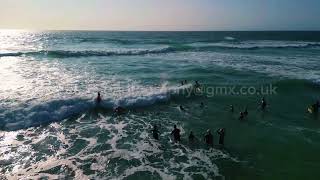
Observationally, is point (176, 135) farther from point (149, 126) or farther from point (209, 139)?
point (149, 126)

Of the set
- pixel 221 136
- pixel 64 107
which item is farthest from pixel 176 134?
pixel 64 107

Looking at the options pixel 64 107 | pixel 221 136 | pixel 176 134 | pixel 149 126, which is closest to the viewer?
pixel 221 136

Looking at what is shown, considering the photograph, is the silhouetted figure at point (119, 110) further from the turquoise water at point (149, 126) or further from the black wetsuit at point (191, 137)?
the black wetsuit at point (191, 137)

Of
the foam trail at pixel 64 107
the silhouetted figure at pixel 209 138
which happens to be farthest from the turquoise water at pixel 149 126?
the silhouetted figure at pixel 209 138

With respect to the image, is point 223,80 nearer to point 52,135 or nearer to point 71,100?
point 71,100

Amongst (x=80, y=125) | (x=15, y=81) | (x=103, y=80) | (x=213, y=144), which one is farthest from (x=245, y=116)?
(x=15, y=81)

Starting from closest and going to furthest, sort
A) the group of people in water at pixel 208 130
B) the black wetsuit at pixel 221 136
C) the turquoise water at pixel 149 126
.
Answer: the turquoise water at pixel 149 126, the black wetsuit at pixel 221 136, the group of people in water at pixel 208 130

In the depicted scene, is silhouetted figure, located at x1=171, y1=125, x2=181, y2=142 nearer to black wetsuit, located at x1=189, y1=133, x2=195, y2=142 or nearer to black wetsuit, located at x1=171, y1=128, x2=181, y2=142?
black wetsuit, located at x1=171, y1=128, x2=181, y2=142

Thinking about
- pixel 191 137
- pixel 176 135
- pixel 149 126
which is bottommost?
pixel 149 126

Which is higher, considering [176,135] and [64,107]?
[64,107]

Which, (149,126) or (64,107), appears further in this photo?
(64,107)

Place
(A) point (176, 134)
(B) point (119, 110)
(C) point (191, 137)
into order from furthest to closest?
(B) point (119, 110)
(C) point (191, 137)
(A) point (176, 134)
